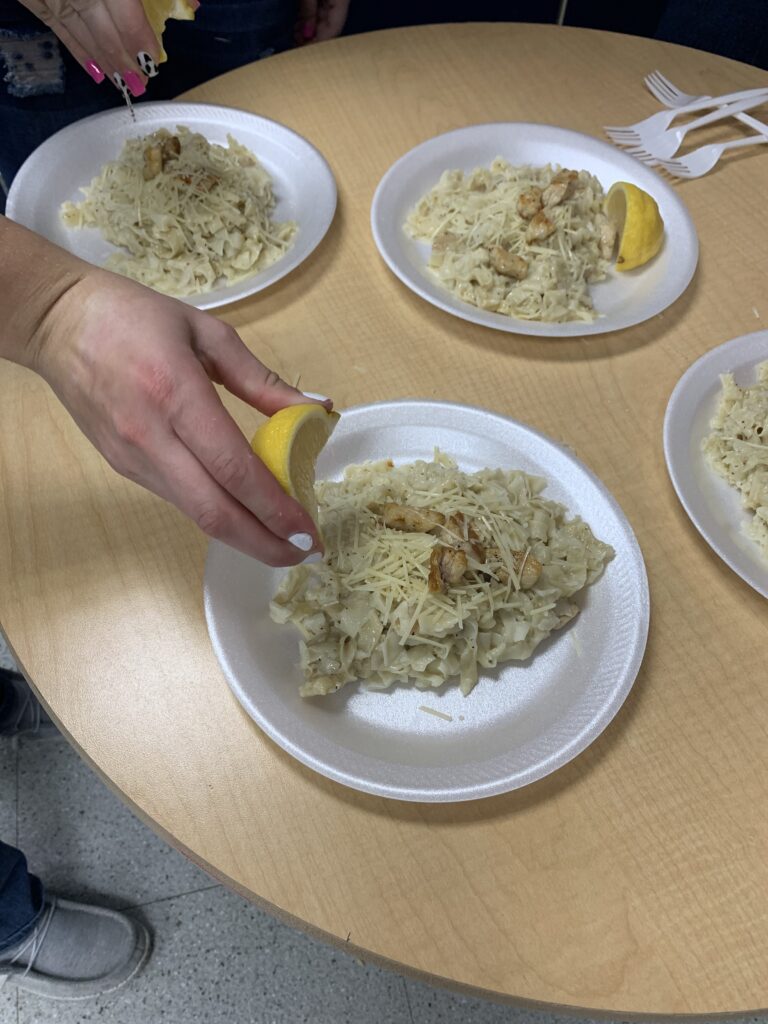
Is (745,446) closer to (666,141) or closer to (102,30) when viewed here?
(666,141)

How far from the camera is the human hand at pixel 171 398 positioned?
88 cm

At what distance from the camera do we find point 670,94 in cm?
180

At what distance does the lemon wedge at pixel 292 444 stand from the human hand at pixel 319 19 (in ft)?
5.22

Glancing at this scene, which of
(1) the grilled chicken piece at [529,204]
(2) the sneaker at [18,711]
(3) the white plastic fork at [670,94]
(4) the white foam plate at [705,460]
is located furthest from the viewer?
(2) the sneaker at [18,711]

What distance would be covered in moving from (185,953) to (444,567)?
4.08 feet

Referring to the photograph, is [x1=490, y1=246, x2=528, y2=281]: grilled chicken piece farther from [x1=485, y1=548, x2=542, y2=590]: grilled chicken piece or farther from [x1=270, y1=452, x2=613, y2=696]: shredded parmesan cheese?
[x1=485, y1=548, x2=542, y2=590]: grilled chicken piece

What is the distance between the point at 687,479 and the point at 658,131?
0.97 m

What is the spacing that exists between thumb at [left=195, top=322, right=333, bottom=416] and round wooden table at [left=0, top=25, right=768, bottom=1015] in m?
0.26

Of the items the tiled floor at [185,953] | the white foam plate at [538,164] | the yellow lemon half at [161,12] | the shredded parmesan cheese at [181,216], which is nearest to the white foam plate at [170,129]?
the shredded parmesan cheese at [181,216]

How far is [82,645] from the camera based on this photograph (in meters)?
1.02

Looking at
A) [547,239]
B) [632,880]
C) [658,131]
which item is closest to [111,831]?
[632,880]

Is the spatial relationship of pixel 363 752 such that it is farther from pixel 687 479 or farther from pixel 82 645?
pixel 687 479

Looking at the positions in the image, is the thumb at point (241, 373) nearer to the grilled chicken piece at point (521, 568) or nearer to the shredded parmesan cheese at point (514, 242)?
the grilled chicken piece at point (521, 568)

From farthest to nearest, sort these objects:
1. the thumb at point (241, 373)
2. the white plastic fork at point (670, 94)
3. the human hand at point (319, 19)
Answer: the human hand at point (319, 19)
the white plastic fork at point (670, 94)
the thumb at point (241, 373)
